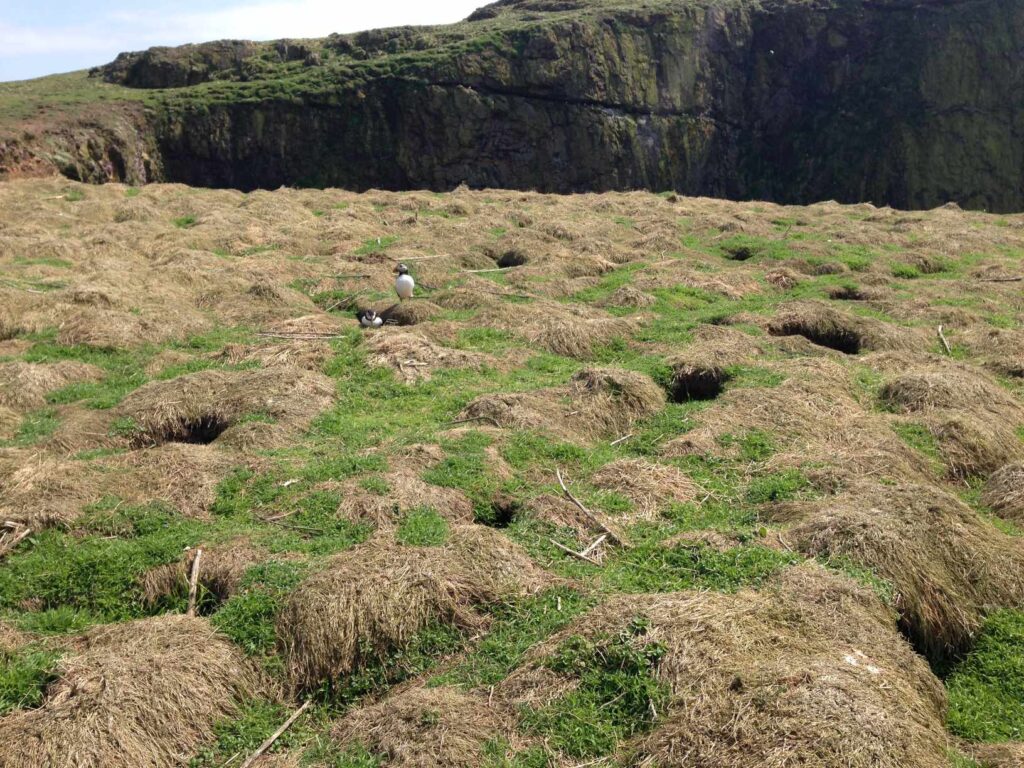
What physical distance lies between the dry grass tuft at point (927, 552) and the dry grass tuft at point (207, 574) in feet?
16.8

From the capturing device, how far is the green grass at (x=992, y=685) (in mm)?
6020

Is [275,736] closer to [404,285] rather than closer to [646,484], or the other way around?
[646,484]

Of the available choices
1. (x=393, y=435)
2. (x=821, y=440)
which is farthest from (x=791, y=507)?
(x=393, y=435)

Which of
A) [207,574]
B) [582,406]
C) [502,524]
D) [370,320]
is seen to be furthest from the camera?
[370,320]

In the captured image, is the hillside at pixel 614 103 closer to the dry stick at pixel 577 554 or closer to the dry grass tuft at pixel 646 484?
the dry grass tuft at pixel 646 484

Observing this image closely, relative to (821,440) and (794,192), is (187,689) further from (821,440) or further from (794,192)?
(794,192)

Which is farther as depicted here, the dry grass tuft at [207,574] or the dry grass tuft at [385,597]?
the dry grass tuft at [207,574]

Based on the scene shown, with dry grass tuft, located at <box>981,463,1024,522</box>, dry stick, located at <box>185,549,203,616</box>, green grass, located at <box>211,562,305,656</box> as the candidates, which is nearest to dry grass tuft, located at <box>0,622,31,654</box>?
dry stick, located at <box>185,549,203,616</box>

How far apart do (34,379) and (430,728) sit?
872 cm

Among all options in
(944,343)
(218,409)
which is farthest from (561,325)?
(944,343)

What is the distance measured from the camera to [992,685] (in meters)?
6.49

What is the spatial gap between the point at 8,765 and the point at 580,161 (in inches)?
1940

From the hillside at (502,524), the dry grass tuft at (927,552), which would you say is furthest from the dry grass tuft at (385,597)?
the dry grass tuft at (927,552)

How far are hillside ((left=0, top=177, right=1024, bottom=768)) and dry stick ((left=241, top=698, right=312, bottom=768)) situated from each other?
0.08 metres
